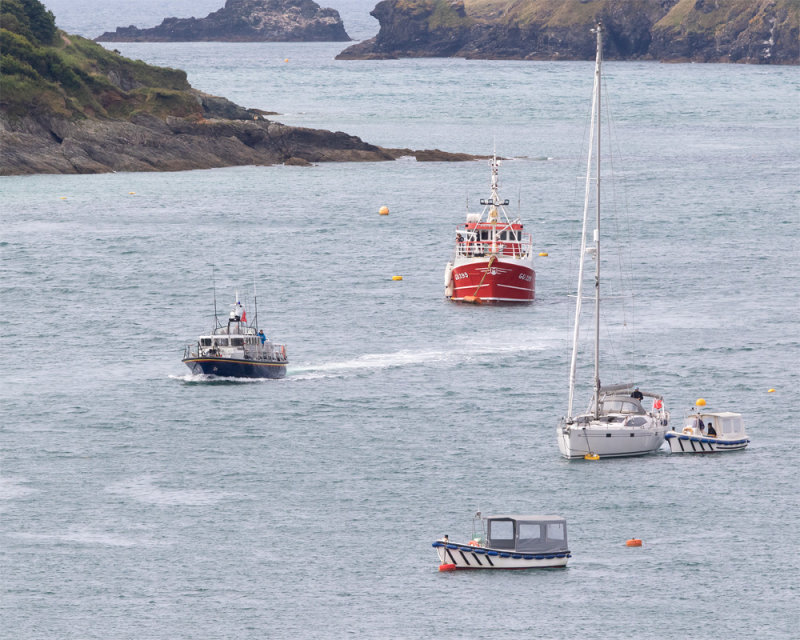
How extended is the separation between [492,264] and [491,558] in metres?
46.0

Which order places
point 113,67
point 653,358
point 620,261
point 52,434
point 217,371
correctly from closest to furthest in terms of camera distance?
point 52,434
point 217,371
point 653,358
point 620,261
point 113,67

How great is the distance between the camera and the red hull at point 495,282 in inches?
3903

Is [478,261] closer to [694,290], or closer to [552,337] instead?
[552,337]

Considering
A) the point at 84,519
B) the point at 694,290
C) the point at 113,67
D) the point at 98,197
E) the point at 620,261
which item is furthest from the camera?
the point at 113,67

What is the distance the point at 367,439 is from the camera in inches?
2771

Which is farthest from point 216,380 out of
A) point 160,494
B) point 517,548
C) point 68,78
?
point 68,78

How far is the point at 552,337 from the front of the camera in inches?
3561

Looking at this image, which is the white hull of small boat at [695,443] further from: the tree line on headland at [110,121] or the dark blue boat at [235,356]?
the tree line on headland at [110,121]

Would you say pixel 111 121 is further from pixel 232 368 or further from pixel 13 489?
pixel 13 489

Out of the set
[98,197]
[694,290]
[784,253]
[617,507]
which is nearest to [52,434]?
[617,507]

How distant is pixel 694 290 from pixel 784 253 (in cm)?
1849

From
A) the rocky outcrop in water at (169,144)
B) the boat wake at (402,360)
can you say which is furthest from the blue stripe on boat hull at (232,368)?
the rocky outcrop in water at (169,144)

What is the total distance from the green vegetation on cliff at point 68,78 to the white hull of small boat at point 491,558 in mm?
108763

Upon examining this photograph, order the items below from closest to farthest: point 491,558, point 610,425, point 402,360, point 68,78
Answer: point 491,558, point 610,425, point 402,360, point 68,78
